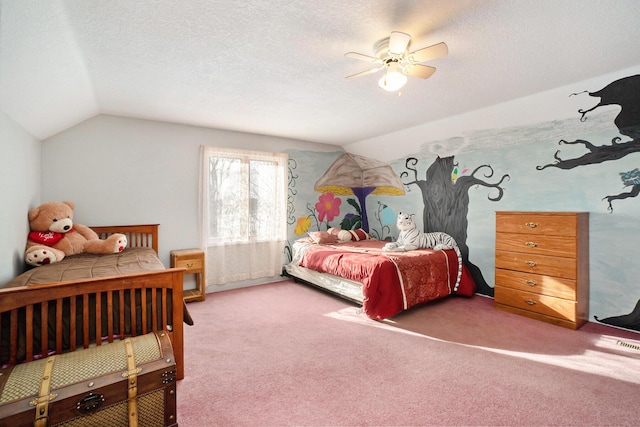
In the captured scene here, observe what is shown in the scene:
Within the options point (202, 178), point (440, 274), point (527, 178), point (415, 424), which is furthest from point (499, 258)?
point (202, 178)

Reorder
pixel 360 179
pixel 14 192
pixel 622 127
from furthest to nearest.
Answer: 1. pixel 360 179
2. pixel 622 127
3. pixel 14 192

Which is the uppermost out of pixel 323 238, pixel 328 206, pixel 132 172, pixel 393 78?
pixel 393 78

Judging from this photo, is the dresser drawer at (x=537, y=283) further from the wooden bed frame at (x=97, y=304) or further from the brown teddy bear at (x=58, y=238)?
the brown teddy bear at (x=58, y=238)

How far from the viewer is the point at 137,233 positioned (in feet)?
12.6

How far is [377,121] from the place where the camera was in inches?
165

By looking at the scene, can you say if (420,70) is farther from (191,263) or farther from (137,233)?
(137,233)

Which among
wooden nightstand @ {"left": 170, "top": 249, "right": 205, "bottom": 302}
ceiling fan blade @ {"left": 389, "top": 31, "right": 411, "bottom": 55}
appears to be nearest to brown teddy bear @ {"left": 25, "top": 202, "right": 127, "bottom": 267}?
wooden nightstand @ {"left": 170, "top": 249, "right": 205, "bottom": 302}

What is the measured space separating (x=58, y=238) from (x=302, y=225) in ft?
10.9

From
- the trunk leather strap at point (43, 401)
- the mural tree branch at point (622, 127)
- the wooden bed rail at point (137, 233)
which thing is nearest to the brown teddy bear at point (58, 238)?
the wooden bed rail at point (137, 233)

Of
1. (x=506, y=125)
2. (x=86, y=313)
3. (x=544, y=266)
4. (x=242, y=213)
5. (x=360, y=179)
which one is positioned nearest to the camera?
(x=86, y=313)

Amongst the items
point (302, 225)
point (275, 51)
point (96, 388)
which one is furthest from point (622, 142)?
point (96, 388)

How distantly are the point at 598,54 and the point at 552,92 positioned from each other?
729mm

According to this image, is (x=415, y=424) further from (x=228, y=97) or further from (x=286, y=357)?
(x=228, y=97)

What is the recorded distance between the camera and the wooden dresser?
3.04 metres
